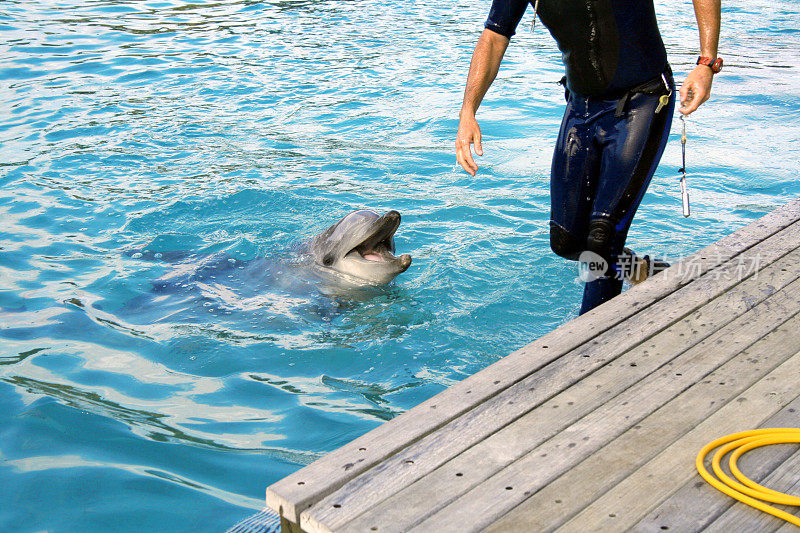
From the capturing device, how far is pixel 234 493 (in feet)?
10.9

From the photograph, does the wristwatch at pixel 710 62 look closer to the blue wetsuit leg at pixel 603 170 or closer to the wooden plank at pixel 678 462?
the blue wetsuit leg at pixel 603 170

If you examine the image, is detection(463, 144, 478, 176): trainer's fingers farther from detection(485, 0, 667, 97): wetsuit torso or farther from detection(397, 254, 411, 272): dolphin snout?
detection(397, 254, 411, 272): dolphin snout

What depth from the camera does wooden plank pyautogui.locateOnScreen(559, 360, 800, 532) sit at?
86.0 inches

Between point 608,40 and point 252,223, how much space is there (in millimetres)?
3932

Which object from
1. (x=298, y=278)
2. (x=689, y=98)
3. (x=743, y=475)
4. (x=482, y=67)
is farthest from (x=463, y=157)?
(x=298, y=278)

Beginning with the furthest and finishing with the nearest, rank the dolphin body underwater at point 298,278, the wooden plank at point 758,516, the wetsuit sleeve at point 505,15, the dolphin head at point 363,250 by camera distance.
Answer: the dolphin head at point 363,250
the dolphin body underwater at point 298,278
the wetsuit sleeve at point 505,15
the wooden plank at point 758,516

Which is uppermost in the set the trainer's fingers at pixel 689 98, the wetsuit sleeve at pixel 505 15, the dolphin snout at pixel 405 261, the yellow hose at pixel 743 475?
the wetsuit sleeve at pixel 505 15

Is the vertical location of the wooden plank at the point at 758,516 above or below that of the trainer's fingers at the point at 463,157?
below

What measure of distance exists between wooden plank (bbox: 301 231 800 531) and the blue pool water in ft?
3.45

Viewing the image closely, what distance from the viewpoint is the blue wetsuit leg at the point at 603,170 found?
3.85 m

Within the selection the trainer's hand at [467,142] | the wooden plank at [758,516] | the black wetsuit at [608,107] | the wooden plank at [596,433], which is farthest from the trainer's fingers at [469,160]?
the wooden plank at [758,516]

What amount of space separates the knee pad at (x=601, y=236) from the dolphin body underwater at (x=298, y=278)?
1612mm

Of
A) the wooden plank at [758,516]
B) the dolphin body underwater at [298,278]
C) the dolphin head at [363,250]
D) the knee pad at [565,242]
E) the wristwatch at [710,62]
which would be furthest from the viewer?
the dolphin head at [363,250]

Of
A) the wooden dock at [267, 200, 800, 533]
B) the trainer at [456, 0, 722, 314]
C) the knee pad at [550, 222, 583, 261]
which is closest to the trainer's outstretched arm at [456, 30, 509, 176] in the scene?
the trainer at [456, 0, 722, 314]
